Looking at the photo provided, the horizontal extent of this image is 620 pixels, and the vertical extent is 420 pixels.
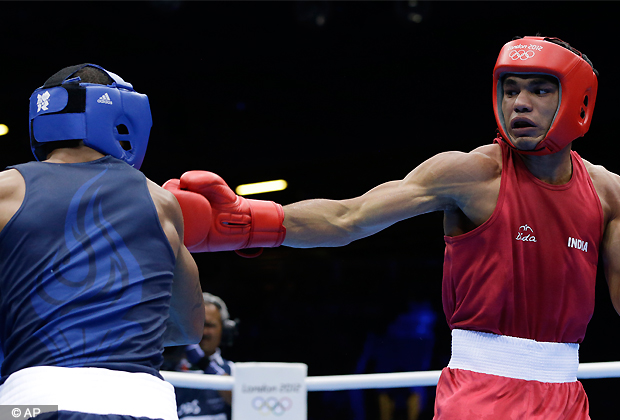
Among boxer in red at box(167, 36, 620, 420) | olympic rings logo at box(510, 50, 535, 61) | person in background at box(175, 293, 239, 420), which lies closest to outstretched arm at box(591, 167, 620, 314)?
boxer in red at box(167, 36, 620, 420)

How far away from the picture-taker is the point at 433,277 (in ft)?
28.0

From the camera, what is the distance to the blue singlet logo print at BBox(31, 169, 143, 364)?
1.36 meters

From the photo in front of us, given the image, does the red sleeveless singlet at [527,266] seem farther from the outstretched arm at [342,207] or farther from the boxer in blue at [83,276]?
the boxer in blue at [83,276]

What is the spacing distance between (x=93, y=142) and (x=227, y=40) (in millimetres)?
5281

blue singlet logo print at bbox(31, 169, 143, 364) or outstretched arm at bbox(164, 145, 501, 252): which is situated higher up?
outstretched arm at bbox(164, 145, 501, 252)

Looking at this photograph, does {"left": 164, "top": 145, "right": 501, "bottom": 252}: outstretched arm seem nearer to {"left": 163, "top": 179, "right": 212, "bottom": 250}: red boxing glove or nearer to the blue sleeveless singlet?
{"left": 163, "top": 179, "right": 212, "bottom": 250}: red boxing glove

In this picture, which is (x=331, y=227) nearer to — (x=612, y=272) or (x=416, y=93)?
(x=612, y=272)

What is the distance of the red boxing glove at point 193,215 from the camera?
204cm

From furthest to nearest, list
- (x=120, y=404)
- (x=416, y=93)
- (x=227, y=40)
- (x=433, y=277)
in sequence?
(x=433, y=277), (x=416, y=93), (x=227, y=40), (x=120, y=404)

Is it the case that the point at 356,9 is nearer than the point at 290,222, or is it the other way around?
the point at 290,222

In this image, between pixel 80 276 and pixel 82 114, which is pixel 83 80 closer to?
pixel 82 114

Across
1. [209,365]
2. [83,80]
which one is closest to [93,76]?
[83,80]

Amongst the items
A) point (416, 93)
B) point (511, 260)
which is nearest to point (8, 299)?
point (511, 260)

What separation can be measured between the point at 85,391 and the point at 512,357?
129 centimetres
